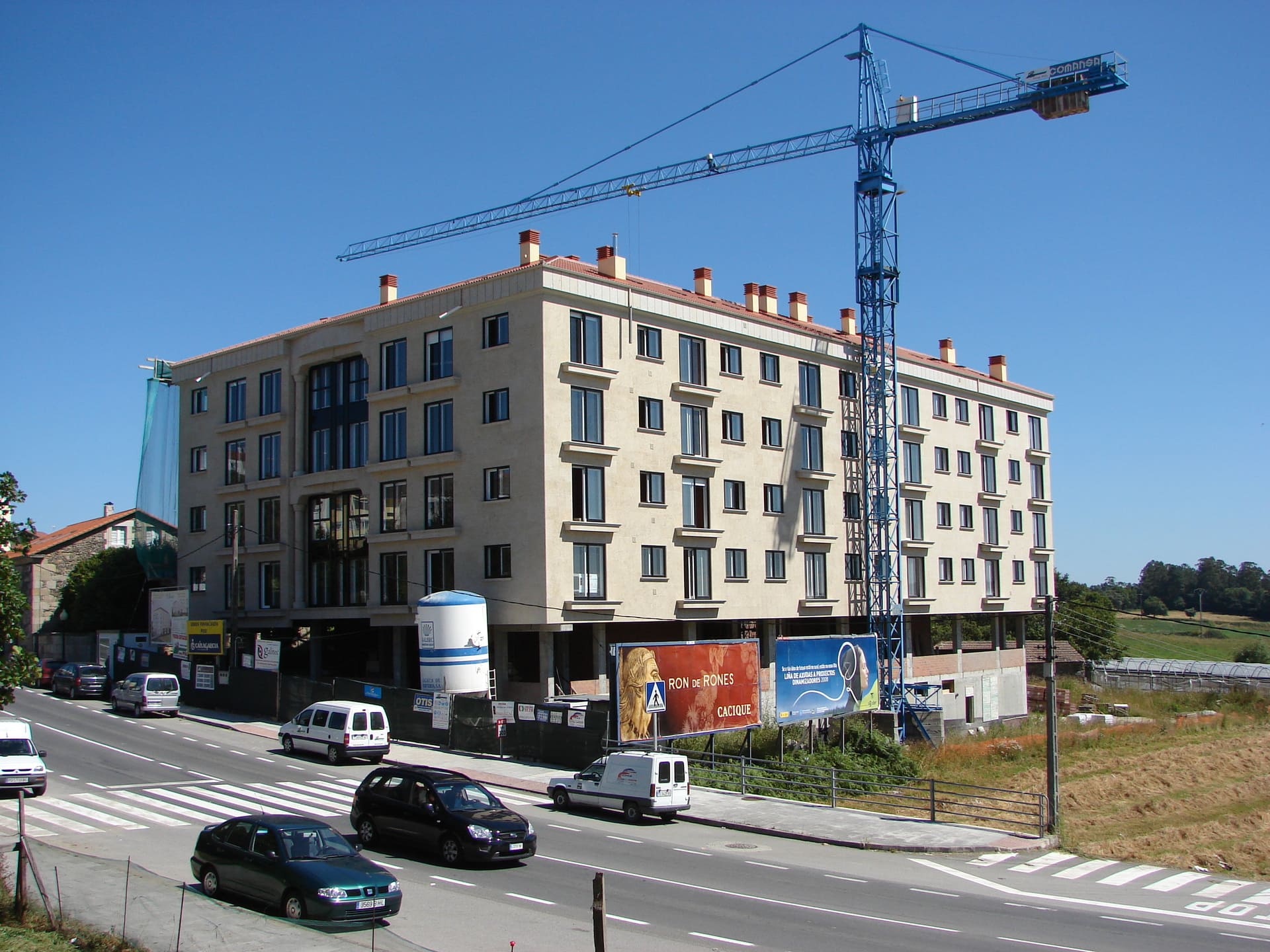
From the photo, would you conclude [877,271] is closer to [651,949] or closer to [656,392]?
[656,392]

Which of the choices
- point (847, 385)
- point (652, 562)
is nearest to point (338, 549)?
point (652, 562)

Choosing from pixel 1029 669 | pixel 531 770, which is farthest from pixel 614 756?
pixel 1029 669

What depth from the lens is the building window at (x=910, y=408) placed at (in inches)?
2477

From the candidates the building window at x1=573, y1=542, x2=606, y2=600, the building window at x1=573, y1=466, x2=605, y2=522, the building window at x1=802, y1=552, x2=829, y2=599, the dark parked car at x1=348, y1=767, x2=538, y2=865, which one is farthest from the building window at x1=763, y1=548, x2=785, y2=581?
the dark parked car at x1=348, y1=767, x2=538, y2=865

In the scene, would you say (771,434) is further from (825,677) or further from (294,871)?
(294,871)

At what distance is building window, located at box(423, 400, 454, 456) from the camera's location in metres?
47.8

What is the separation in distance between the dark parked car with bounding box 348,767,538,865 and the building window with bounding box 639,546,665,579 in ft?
81.2

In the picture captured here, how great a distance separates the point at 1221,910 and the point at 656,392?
105 ft

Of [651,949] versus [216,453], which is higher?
[216,453]

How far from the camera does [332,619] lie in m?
54.2

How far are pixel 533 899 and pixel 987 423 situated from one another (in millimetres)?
57892

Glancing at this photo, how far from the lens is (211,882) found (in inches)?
685

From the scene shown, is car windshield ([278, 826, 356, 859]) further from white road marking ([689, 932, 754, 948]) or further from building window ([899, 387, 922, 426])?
building window ([899, 387, 922, 426])

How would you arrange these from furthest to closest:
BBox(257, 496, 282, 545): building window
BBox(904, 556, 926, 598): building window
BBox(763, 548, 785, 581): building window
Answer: BBox(904, 556, 926, 598): building window
BBox(257, 496, 282, 545): building window
BBox(763, 548, 785, 581): building window
